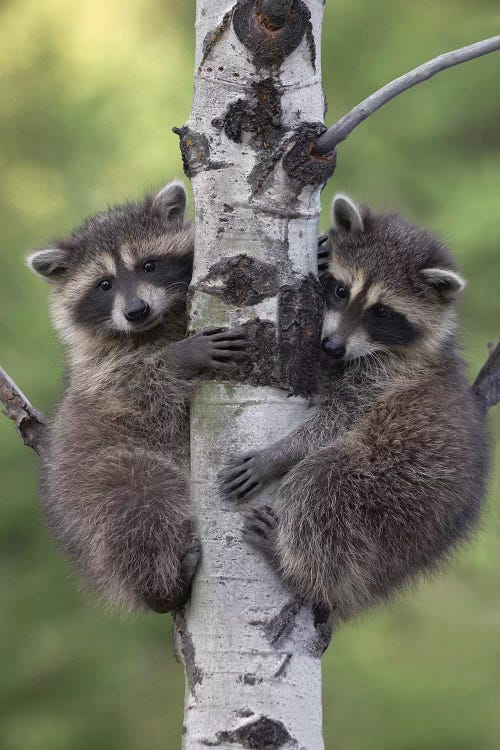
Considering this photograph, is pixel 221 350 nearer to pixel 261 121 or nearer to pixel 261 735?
pixel 261 121

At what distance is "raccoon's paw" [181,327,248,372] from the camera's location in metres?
2.43

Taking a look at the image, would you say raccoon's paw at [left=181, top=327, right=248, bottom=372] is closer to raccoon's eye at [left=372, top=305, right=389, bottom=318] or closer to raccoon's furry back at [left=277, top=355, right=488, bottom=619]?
raccoon's furry back at [left=277, top=355, right=488, bottom=619]

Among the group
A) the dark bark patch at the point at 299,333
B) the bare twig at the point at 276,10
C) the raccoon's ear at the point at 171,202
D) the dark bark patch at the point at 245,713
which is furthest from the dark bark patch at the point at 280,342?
the raccoon's ear at the point at 171,202

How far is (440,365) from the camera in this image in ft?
10.6

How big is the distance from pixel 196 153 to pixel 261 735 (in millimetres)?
1226

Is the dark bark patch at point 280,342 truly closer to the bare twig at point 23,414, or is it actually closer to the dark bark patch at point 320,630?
the dark bark patch at point 320,630

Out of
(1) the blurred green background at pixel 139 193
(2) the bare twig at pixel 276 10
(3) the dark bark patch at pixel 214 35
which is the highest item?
(2) the bare twig at pixel 276 10

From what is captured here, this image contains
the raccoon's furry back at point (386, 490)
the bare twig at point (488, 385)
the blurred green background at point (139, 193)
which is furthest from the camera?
the blurred green background at point (139, 193)

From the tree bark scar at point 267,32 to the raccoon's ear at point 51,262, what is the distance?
146 centimetres

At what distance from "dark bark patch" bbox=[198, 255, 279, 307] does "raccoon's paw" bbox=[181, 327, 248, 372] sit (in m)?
0.07

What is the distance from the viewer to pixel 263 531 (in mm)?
2428

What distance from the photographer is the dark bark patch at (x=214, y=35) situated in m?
2.45

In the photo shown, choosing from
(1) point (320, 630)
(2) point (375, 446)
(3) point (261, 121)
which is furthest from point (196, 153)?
(1) point (320, 630)

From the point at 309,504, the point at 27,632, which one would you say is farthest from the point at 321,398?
the point at 27,632
